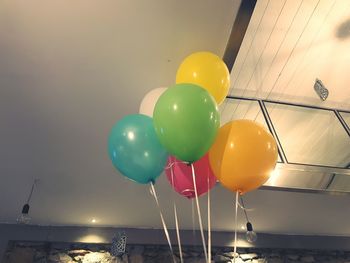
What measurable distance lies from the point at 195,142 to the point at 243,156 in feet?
0.67

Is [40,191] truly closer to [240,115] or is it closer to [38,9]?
[38,9]

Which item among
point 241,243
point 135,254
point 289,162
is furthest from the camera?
point 241,243

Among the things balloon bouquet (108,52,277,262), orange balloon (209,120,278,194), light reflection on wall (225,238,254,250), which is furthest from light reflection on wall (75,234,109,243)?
orange balloon (209,120,278,194)

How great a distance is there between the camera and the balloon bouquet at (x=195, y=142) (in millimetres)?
966

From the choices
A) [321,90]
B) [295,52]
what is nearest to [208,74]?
[295,52]

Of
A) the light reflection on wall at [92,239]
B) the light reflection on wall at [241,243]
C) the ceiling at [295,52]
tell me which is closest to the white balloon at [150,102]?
the ceiling at [295,52]

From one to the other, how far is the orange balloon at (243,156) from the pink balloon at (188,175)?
3.7 inches

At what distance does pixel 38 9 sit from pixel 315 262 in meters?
3.66

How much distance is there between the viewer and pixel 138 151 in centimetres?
108

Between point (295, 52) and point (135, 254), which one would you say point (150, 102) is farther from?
point (135, 254)

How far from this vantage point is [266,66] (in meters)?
1.62

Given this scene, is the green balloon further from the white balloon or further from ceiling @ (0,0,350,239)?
ceiling @ (0,0,350,239)

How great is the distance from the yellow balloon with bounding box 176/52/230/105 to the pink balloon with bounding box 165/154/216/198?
294 mm

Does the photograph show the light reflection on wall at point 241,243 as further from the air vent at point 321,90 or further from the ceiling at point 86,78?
the air vent at point 321,90
